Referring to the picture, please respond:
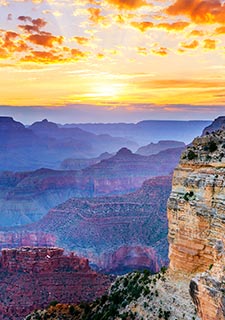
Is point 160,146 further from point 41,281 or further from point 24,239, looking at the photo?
point 41,281

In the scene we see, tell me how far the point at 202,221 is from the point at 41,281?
31.2 m

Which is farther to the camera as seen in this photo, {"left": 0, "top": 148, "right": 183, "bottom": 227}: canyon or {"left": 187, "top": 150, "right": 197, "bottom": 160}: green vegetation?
{"left": 0, "top": 148, "right": 183, "bottom": 227}: canyon

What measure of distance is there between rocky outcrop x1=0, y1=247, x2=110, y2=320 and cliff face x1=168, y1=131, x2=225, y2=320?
23640 millimetres

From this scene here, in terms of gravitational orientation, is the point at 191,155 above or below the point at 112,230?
above

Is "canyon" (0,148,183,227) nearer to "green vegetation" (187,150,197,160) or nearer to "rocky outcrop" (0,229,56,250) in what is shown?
"rocky outcrop" (0,229,56,250)

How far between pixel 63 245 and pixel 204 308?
66.6 meters

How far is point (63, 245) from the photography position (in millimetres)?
83750

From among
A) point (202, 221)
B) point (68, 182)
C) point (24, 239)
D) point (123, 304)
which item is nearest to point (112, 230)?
point (24, 239)

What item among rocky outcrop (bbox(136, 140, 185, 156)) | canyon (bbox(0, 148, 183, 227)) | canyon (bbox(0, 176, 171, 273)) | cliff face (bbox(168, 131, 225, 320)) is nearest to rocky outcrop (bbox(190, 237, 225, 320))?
cliff face (bbox(168, 131, 225, 320))

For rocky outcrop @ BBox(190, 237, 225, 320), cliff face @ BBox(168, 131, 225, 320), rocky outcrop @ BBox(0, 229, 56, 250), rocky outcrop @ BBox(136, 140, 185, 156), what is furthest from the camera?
rocky outcrop @ BBox(136, 140, 185, 156)

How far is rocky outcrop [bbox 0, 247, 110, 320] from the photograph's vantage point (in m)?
45.5

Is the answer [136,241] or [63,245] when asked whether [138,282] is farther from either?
[63,245]

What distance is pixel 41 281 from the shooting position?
161 ft

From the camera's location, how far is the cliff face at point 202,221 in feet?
60.5
